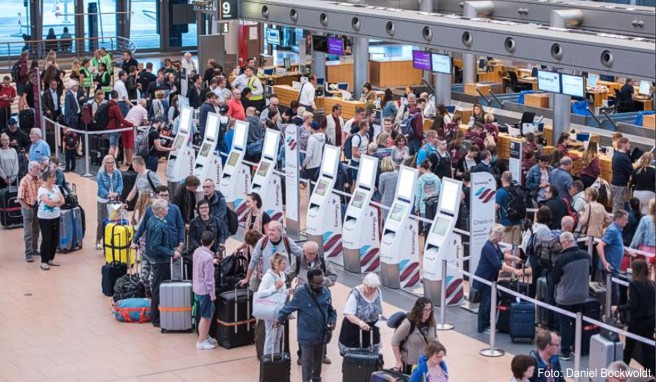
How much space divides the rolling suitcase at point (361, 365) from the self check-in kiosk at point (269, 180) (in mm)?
A: 6654

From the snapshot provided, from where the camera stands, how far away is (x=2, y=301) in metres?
15.8

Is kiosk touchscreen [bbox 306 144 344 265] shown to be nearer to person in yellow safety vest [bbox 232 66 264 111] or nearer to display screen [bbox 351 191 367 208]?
display screen [bbox 351 191 367 208]

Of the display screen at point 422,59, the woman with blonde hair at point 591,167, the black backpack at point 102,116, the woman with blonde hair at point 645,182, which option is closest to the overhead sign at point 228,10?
the display screen at point 422,59

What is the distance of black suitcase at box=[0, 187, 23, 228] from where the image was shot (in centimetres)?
1944

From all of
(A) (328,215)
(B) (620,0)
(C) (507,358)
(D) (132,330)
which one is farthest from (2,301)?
(B) (620,0)

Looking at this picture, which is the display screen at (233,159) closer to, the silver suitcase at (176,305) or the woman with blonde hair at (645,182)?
the silver suitcase at (176,305)

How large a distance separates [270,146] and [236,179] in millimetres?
1122

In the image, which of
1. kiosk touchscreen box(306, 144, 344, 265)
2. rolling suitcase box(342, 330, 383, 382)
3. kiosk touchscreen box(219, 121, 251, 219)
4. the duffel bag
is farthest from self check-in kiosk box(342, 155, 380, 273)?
rolling suitcase box(342, 330, 383, 382)

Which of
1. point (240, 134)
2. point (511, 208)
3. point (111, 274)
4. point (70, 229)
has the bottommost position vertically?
point (111, 274)

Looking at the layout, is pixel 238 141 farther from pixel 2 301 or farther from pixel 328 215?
pixel 2 301

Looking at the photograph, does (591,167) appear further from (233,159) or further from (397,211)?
(233,159)

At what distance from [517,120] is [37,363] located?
1510cm

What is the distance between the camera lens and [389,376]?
11.1 m

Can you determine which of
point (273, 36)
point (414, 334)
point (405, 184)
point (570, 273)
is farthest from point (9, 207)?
point (273, 36)
